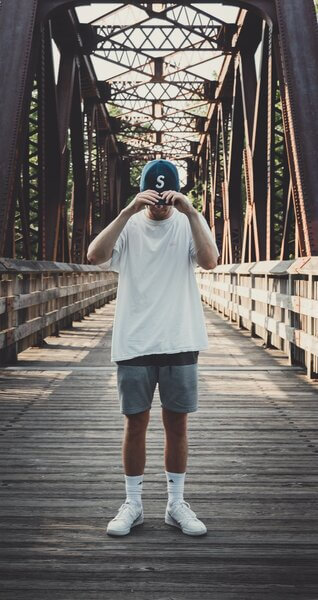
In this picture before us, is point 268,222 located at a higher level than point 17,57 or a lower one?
lower

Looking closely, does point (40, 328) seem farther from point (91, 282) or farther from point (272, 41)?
point (91, 282)

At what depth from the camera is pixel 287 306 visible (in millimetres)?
7973

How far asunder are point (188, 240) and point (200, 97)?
64.0 ft

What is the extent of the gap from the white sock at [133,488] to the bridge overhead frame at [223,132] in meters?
4.65

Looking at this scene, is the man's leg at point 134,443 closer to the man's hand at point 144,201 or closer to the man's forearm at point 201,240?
the man's forearm at point 201,240

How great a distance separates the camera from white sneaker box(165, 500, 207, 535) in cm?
300

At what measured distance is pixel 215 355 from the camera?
9320 mm

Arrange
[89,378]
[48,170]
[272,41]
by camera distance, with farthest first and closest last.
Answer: [48,170]
[272,41]
[89,378]

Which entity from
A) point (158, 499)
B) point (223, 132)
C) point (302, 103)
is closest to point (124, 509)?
point (158, 499)

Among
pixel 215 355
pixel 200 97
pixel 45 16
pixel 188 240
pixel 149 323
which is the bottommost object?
pixel 215 355

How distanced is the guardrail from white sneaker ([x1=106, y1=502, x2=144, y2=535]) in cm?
371

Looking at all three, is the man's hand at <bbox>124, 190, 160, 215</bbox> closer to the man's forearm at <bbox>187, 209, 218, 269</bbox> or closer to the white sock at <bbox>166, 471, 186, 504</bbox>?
the man's forearm at <bbox>187, 209, 218, 269</bbox>

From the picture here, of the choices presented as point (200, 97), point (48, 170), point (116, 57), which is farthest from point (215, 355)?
point (200, 97)

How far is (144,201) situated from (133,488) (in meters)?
1.12
